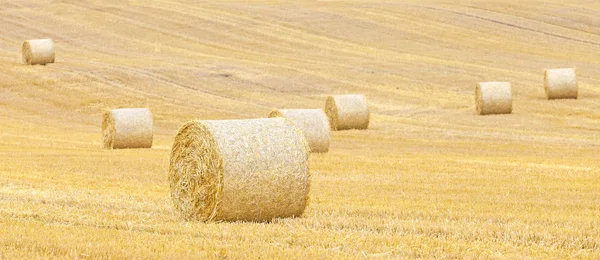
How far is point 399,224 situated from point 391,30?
4333cm

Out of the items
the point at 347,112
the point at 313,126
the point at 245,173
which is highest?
the point at 245,173

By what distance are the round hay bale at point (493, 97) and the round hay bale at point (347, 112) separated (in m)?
4.74

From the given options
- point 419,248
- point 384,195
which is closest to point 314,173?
point 384,195

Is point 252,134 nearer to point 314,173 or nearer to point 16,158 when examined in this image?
point 314,173

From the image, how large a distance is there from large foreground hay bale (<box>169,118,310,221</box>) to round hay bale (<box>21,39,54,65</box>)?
30196mm

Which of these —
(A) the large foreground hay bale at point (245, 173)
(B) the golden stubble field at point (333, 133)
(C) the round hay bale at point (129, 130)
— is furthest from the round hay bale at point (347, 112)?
(A) the large foreground hay bale at point (245, 173)

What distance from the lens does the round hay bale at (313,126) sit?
21.5 m

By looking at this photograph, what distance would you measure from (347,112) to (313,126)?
7.17 metres

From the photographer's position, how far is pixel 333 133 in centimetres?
2808

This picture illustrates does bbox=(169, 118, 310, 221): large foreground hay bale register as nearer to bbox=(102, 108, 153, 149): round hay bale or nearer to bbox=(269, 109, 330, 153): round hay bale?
bbox=(269, 109, 330, 153): round hay bale

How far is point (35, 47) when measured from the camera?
40.8 meters

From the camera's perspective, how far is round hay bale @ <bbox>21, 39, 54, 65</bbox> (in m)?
40.8

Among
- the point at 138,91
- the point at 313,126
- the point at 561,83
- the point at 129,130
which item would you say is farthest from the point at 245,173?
the point at 138,91

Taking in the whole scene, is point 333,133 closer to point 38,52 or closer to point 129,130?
point 129,130
